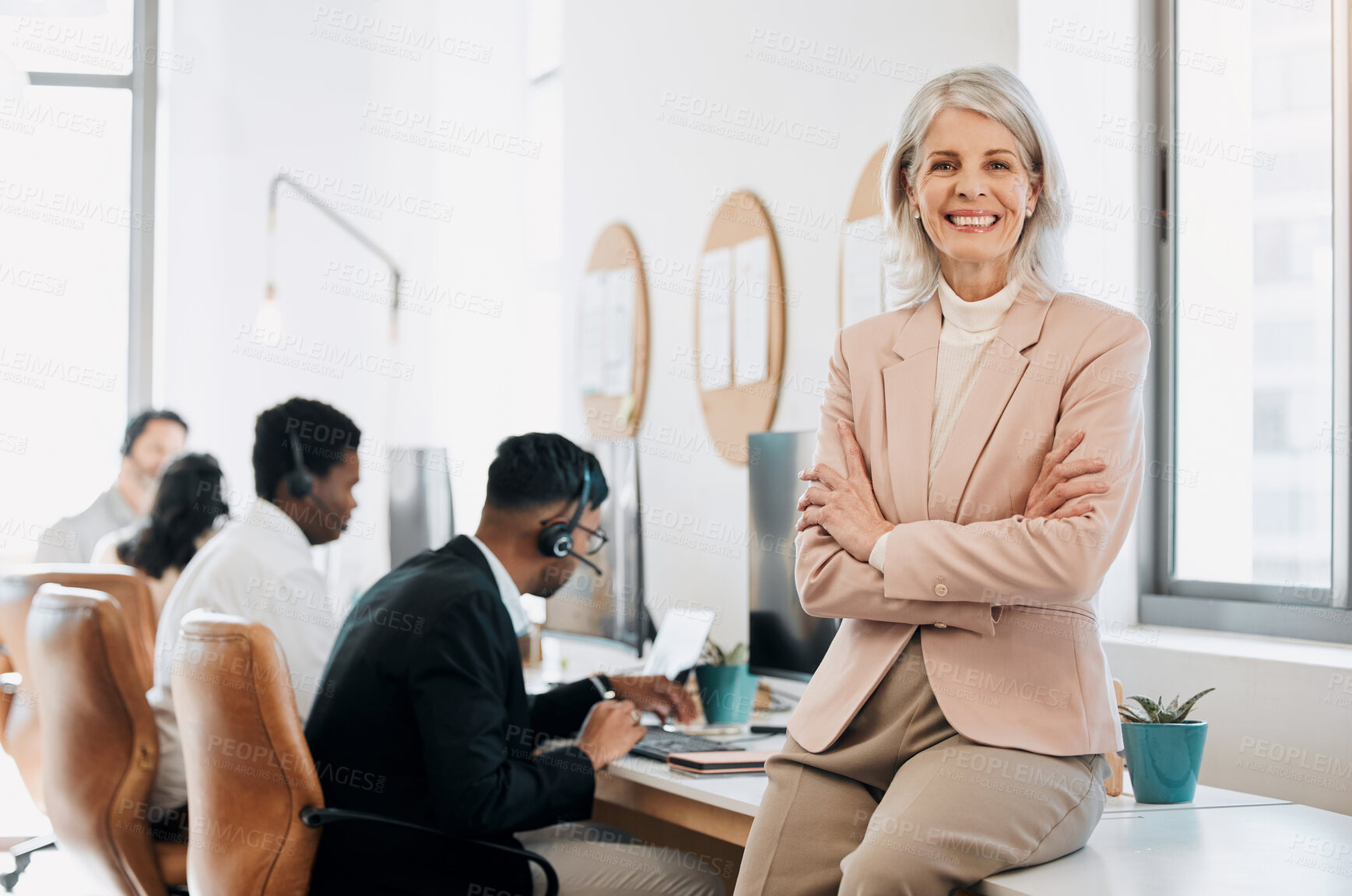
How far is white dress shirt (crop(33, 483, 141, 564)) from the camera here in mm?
4621

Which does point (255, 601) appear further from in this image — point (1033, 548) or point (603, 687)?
point (1033, 548)

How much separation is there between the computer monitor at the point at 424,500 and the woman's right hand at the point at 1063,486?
275 cm

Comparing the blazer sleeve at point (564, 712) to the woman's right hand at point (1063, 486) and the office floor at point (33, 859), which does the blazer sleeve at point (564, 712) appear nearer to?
the office floor at point (33, 859)

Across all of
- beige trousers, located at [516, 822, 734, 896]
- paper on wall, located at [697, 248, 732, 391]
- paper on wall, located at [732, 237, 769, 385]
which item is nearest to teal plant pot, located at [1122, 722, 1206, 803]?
beige trousers, located at [516, 822, 734, 896]

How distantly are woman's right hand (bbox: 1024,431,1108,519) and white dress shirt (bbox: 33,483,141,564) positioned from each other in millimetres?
4172

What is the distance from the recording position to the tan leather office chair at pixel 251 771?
6.33 ft

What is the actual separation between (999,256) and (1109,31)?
1.10 m

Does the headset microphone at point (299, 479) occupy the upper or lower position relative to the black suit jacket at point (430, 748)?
upper

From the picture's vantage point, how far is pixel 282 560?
272cm

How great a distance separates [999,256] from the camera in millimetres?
1633

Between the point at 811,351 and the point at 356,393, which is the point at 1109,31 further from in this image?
the point at 356,393

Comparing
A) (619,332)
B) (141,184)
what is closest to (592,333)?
(619,332)

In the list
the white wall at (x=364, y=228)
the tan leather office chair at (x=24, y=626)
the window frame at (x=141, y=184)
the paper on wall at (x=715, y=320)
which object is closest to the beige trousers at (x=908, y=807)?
the paper on wall at (x=715, y=320)

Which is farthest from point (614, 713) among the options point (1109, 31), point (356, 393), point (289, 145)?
point (289, 145)
